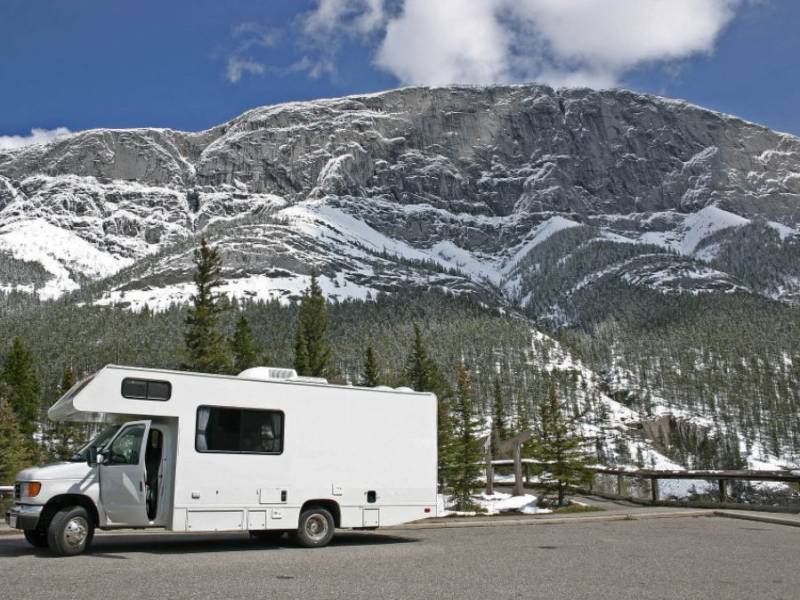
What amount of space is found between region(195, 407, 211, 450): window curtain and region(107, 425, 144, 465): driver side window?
1.06 m

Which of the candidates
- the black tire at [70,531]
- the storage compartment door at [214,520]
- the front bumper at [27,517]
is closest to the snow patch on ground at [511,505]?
the storage compartment door at [214,520]

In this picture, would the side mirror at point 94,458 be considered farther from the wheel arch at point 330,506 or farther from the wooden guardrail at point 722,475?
the wooden guardrail at point 722,475

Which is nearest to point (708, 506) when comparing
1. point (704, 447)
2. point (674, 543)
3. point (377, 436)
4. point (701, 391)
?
point (674, 543)

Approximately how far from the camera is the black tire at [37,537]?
13930mm

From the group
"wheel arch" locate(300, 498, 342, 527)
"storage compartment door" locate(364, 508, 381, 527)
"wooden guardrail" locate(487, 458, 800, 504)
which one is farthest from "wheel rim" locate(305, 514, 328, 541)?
"wooden guardrail" locate(487, 458, 800, 504)

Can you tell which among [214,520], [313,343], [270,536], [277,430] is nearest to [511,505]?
[270,536]

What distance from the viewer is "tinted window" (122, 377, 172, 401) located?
14211mm

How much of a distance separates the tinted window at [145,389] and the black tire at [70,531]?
2.22 meters

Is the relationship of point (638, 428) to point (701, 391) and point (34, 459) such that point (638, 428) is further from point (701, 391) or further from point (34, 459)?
point (34, 459)

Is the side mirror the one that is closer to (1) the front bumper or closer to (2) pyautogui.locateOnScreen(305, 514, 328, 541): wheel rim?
(1) the front bumper

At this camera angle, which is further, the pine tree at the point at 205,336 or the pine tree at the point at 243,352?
the pine tree at the point at 243,352

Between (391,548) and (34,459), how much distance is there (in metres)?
49.6

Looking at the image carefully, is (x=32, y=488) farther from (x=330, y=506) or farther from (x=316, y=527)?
(x=330, y=506)

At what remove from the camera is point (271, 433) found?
1559cm
